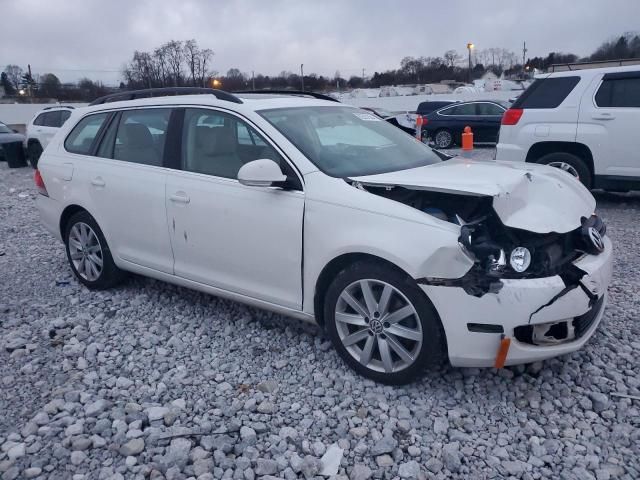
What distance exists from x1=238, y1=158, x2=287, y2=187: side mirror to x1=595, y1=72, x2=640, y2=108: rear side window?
555cm

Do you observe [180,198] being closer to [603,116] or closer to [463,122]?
[603,116]

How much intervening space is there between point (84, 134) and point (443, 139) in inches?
555

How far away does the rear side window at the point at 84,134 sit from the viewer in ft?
16.1

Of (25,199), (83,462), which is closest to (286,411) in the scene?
(83,462)

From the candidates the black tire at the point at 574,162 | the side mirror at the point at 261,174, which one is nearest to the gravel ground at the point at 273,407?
the side mirror at the point at 261,174

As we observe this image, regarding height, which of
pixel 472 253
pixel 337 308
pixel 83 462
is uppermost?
pixel 472 253

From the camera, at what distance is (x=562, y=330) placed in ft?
9.94

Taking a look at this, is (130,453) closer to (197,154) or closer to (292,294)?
(292,294)

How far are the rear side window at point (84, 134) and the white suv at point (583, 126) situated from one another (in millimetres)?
5296

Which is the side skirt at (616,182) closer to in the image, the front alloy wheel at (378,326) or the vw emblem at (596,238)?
the vw emblem at (596,238)

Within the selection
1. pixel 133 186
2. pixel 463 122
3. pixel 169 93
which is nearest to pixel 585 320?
pixel 133 186

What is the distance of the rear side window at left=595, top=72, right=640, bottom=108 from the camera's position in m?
7.01

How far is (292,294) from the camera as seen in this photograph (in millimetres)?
3553

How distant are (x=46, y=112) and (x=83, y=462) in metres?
13.8
